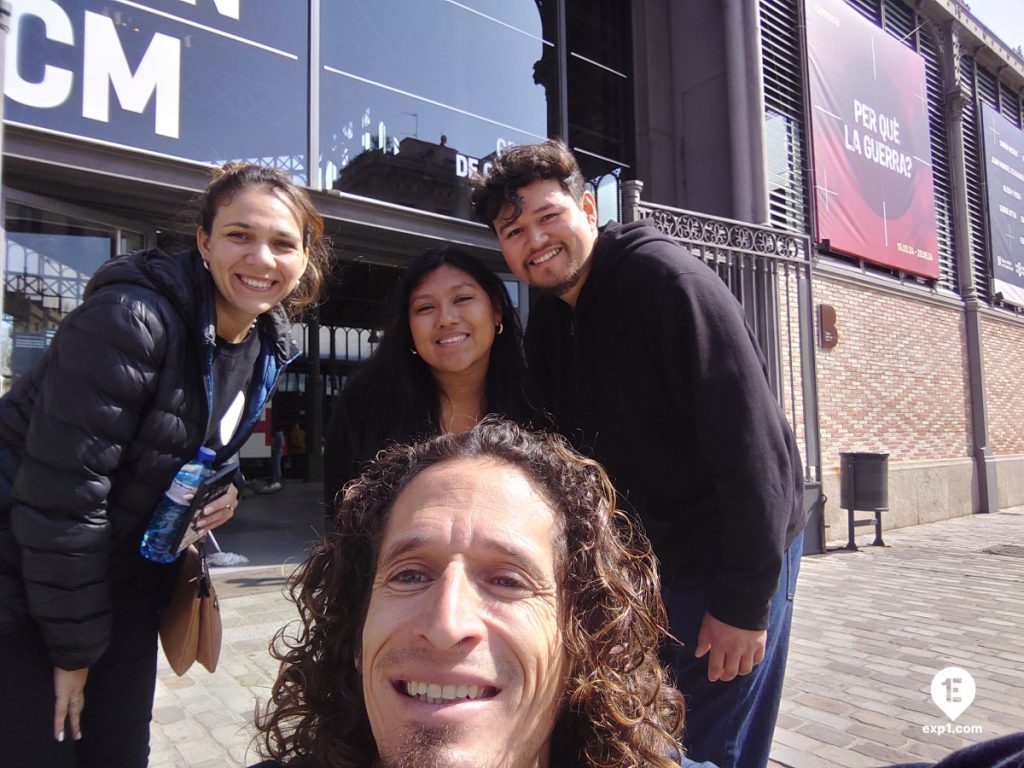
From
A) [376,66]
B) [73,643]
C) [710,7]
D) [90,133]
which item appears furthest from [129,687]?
[710,7]

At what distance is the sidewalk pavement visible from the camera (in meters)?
3.27

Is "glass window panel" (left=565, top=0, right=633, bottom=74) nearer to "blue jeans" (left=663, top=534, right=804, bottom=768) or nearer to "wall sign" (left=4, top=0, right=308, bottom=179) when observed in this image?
"wall sign" (left=4, top=0, right=308, bottom=179)

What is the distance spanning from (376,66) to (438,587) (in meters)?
6.90

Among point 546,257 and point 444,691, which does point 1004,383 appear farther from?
point 444,691

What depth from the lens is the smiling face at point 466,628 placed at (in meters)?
1.12

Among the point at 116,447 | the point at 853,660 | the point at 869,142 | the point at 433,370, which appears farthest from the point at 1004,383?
the point at 116,447

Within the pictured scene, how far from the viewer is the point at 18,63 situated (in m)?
4.78

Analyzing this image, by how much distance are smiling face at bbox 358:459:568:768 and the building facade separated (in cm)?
178

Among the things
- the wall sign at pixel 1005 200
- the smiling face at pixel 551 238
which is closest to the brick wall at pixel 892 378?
the wall sign at pixel 1005 200

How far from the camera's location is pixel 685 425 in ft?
6.48

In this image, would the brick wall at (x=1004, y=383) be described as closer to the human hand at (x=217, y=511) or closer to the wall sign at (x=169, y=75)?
the wall sign at (x=169, y=75)

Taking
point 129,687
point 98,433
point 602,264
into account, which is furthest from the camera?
point 602,264

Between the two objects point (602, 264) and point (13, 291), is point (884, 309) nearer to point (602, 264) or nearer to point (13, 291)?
point (602, 264)

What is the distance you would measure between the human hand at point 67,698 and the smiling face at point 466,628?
2.79 feet
